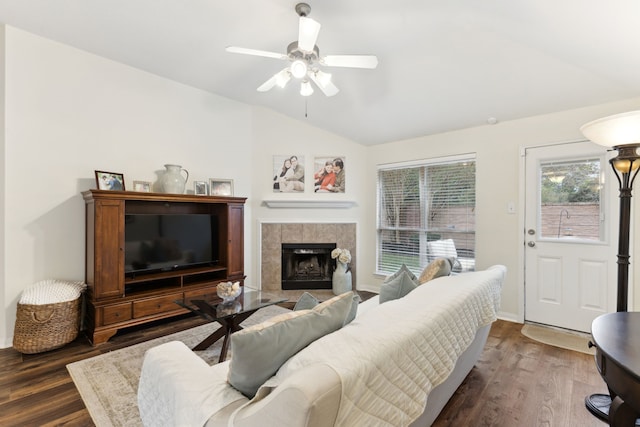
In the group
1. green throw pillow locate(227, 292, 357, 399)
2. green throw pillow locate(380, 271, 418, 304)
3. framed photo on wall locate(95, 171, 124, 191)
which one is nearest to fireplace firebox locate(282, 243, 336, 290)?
framed photo on wall locate(95, 171, 124, 191)

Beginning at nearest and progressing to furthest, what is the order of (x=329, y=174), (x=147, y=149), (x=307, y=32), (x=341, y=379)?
(x=341, y=379), (x=307, y=32), (x=147, y=149), (x=329, y=174)

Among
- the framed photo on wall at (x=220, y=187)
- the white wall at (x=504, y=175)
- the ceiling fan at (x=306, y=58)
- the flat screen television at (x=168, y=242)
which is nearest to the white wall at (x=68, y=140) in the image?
the framed photo on wall at (x=220, y=187)

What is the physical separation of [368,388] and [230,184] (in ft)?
11.5

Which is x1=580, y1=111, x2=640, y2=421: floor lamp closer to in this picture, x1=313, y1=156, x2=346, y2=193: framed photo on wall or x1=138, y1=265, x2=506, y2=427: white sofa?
x1=138, y1=265, x2=506, y2=427: white sofa

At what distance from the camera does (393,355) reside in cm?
103

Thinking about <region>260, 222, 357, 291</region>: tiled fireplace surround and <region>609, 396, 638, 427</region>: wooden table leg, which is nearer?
<region>609, 396, 638, 427</region>: wooden table leg

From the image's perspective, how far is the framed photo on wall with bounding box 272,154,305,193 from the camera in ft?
14.3

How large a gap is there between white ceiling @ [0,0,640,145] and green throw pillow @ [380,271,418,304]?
184cm

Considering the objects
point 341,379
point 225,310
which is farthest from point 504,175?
point 341,379

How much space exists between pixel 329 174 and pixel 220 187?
63.1 inches

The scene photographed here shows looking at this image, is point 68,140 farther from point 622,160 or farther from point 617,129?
point 622,160

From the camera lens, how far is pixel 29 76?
2643mm

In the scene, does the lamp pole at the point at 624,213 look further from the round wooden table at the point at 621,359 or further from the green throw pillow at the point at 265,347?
the green throw pillow at the point at 265,347

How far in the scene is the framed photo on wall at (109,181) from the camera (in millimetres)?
2900
